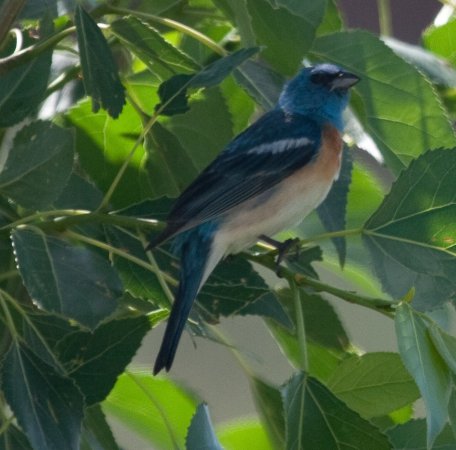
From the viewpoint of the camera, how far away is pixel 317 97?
2736 millimetres

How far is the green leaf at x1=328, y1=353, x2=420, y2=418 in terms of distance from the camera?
1676 millimetres

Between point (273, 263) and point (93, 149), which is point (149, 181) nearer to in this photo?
point (93, 149)

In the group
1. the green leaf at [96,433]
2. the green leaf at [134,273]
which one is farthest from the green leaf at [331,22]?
the green leaf at [96,433]

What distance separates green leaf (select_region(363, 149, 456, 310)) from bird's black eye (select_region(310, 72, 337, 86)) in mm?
963

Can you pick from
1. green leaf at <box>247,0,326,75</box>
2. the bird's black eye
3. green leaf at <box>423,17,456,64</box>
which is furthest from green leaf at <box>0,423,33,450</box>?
the bird's black eye

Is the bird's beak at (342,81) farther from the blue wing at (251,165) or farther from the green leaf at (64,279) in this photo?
the green leaf at (64,279)

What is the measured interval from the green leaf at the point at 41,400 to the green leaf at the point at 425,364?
0.42m

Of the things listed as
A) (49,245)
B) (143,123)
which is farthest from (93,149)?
(49,245)

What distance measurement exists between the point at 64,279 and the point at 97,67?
0.29 meters

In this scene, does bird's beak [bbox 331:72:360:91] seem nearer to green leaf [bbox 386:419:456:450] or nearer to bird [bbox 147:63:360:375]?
bird [bbox 147:63:360:375]

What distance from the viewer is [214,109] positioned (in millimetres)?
1813

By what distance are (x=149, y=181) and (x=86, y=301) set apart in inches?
14.6

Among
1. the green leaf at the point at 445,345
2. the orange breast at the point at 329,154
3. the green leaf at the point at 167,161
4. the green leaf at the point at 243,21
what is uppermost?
the green leaf at the point at 243,21

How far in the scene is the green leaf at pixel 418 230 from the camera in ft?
5.14
